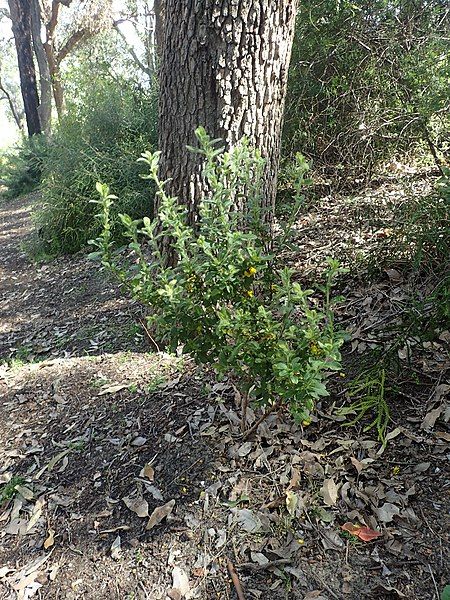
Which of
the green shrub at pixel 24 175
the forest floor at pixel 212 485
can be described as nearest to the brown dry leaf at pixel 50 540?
the forest floor at pixel 212 485

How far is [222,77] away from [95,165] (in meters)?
3.65

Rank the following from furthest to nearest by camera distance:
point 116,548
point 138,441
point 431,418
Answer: point 138,441 → point 431,418 → point 116,548

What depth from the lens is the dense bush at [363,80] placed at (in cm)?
423

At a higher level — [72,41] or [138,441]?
[72,41]

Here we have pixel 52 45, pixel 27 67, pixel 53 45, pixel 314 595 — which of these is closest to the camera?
pixel 314 595

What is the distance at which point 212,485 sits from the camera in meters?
2.18

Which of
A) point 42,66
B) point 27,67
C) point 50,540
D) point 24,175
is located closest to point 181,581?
point 50,540

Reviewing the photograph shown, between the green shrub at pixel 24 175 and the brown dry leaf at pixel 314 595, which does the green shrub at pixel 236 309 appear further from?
the green shrub at pixel 24 175

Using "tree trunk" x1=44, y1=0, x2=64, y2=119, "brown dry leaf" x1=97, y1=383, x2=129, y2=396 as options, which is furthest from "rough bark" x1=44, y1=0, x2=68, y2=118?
"brown dry leaf" x1=97, y1=383, x2=129, y2=396

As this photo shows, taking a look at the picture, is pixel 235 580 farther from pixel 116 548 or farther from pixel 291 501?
pixel 116 548

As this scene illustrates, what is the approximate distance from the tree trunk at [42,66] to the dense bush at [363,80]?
10.5 metres

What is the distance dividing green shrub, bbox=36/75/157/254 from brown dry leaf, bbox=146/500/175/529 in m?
4.00

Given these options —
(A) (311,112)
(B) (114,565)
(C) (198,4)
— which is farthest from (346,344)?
(A) (311,112)

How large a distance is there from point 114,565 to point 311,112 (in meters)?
3.95
